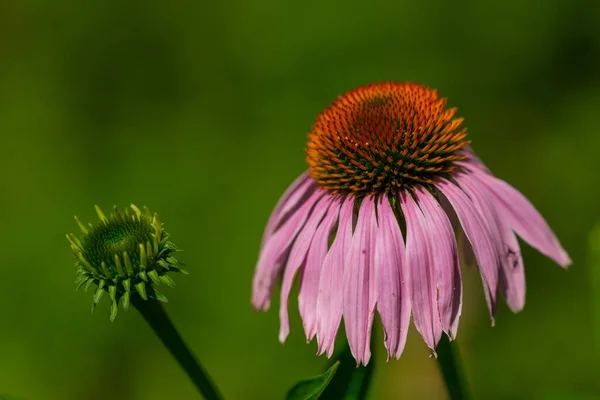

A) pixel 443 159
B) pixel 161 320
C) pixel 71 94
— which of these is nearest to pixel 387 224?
pixel 443 159

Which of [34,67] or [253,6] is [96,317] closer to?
[34,67]

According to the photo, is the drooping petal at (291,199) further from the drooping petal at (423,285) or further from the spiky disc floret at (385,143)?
the drooping petal at (423,285)

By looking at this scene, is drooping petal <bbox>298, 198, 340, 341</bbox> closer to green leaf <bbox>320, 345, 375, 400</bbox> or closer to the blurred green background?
green leaf <bbox>320, 345, 375, 400</bbox>

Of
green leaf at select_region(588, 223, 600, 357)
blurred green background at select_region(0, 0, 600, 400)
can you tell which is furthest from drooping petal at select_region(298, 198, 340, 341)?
blurred green background at select_region(0, 0, 600, 400)

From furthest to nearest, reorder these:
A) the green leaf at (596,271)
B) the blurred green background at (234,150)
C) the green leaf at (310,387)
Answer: the blurred green background at (234,150) → the green leaf at (596,271) → the green leaf at (310,387)

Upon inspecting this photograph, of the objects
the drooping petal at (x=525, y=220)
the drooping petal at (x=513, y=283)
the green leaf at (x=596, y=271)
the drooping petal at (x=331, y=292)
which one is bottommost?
the green leaf at (x=596, y=271)

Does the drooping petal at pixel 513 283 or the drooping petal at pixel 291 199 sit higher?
the drooping petal at pixel 291 199

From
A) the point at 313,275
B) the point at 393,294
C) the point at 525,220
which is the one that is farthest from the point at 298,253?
the point at 525,220

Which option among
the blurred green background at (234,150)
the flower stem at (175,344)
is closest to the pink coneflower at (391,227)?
the flower stem at (175,344)
